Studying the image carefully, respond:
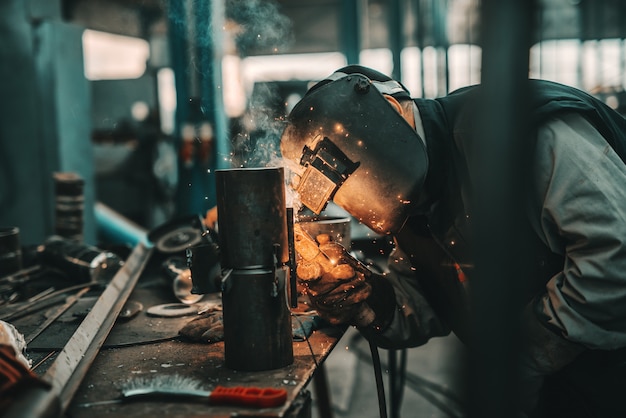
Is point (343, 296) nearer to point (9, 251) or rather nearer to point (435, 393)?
point (9, 251)

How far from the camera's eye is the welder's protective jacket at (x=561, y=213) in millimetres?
1755

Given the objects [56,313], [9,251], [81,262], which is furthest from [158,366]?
[9,251]

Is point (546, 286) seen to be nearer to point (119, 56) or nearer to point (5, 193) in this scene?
point (5, 193)

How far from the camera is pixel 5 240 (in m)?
2.83

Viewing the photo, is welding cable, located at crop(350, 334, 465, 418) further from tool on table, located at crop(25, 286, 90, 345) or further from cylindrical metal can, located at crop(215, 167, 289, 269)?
cylindrical metal can, located at crop(215, 167, 289, 269)

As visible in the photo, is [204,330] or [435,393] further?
[435,393]

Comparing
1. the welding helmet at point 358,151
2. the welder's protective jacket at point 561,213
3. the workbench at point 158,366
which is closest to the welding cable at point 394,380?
the welder's protective jacket at point 561,213

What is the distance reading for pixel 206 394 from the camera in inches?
58.2

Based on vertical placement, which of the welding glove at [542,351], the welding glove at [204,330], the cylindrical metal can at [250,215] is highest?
the cylindrical metal can at [250,215]

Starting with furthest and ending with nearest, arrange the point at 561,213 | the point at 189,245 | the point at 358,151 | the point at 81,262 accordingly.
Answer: the point at 189,245 → the point at 81,262 → the point at 358,151 → the point at 561,213

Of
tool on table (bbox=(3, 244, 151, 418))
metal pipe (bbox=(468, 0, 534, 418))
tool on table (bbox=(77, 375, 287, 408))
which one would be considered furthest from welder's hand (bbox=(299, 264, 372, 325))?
metal pipe (bbox=(468, 0, 534, 418))

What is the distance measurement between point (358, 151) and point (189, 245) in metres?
1.41

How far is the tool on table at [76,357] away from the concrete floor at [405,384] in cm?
180

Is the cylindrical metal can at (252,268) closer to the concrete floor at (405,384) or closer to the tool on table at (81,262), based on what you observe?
the tool on table at (81,262)
